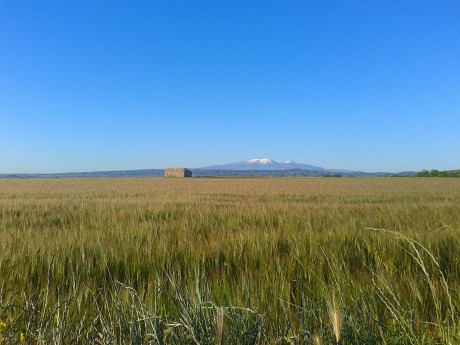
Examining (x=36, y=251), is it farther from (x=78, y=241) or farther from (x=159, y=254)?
(x=159, y=254)

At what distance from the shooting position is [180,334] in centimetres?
115

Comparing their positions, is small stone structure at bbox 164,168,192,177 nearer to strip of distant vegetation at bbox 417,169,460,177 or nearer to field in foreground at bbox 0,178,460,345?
strip of distant vegetation at bbox 417,169,460,177

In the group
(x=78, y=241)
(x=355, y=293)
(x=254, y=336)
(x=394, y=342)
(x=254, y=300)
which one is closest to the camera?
(x=254, y=336)

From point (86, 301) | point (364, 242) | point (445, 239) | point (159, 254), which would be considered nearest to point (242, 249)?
point (159, 254)

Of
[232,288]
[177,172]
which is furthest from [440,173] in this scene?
[232,288]

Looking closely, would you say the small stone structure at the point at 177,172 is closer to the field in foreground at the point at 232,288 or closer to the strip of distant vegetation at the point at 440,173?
the strip of distant vegetation at the point at 440,173

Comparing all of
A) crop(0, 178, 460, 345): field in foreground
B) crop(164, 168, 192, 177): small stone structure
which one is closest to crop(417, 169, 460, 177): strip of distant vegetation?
crop(164, 168, 192, 177): small stone structure

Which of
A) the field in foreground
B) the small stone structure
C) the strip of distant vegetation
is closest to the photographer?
the field in foreground

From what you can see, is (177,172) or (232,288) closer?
(232,288)

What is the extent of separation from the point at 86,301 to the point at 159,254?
3.36 ft

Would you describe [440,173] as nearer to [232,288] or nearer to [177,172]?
[177,172]

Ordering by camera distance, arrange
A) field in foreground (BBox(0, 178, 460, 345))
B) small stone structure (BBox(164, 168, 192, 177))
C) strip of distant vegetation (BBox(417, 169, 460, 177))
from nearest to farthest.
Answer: field in foreground (BBox(0, 178, 460, 345)) → strip of distant vegetation (BBox(417, 169, 460, 177)) → small stone structure (BBox(164, 168, 192, 177))

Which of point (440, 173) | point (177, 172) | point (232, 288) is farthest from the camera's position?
point (177, 172)

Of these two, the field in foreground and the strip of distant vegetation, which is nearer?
the field in foreground
